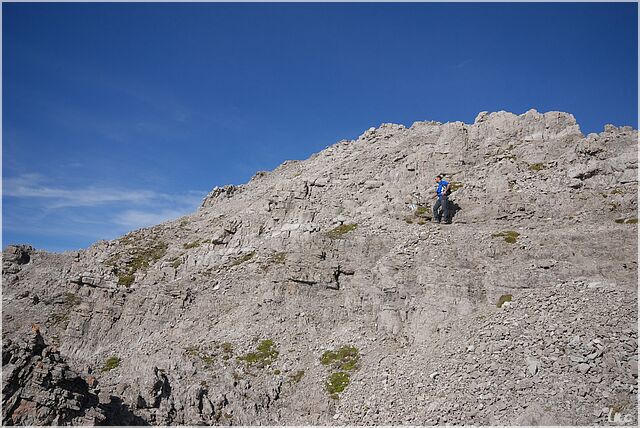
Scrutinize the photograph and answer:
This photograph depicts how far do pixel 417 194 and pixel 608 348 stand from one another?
24.4m

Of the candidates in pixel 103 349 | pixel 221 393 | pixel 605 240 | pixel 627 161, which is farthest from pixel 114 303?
pixel 627 161

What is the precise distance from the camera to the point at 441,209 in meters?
41.6

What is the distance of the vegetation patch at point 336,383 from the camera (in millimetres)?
30508

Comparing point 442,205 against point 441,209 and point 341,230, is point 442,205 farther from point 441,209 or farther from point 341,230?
point 341,230

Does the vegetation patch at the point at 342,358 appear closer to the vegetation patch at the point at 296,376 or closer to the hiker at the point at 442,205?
the vegetation patch at the point at 296,376

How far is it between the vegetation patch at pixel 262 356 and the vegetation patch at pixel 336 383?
16.2 feet

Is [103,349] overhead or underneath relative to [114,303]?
underneath

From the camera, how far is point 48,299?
43531 mm

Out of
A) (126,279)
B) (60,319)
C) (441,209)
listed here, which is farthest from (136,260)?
(441,209)

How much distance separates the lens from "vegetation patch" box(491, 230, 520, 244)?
120 feet

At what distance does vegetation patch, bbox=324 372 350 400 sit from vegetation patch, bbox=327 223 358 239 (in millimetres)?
13904

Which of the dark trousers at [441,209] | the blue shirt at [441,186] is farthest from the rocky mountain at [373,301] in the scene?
the blue shirt at [441,186]

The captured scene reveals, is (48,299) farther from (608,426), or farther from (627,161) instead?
(627,161)

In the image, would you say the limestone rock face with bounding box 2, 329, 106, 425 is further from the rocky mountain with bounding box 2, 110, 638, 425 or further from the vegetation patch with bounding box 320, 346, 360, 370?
the vegetation patch with bounding box 320, 346, 360, 370
